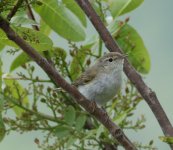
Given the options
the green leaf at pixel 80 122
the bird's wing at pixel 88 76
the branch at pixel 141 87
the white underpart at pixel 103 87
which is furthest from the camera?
the bird's wing at pixel 88 76

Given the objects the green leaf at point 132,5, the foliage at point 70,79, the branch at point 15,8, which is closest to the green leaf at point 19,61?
the foliage at point 70,79

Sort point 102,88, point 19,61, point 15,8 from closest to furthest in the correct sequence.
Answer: point 15,8 < point 19,61 < point 102,88

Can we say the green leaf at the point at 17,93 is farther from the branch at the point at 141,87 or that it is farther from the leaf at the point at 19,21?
the leaf at the point at 19,21

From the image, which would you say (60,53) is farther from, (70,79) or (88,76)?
(88,76)

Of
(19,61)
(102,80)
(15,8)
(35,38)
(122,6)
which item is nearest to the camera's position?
(15,8)

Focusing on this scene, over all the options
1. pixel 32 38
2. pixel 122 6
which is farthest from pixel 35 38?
pixel 122 6

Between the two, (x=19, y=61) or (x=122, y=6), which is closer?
(x=122, y=6)

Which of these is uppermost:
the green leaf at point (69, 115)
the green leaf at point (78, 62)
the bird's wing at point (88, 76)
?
the bird's wing at point (88, 76)

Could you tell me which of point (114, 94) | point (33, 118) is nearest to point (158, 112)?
point (33, 118)
